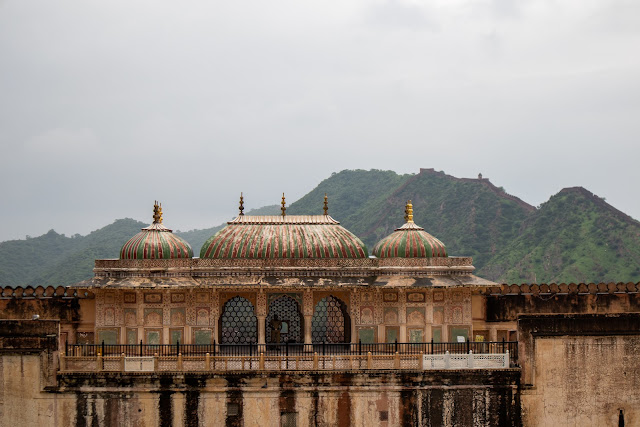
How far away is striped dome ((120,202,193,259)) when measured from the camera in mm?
29719

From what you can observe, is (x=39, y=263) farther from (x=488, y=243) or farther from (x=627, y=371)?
(x=627, y=371)

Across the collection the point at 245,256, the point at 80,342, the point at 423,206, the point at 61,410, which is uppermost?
the point at 423,206

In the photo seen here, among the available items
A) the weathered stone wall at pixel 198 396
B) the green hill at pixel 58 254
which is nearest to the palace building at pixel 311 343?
the weathered stone wall at pixel 198 396

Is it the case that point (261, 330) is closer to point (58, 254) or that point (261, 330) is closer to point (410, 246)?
point (410, 246)

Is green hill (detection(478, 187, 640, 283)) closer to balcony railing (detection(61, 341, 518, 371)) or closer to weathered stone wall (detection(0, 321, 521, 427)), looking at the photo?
balcony railing (detection(61, 341, 518, 371))

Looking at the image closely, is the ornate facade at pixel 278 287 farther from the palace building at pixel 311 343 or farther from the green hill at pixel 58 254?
the green hill at pixel 58 254

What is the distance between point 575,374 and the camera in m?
26.8

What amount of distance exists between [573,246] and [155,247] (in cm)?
4013

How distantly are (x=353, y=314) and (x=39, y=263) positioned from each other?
3231 inches

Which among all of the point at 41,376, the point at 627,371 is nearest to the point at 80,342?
the point at 41,376

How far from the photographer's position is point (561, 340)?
1056 inches

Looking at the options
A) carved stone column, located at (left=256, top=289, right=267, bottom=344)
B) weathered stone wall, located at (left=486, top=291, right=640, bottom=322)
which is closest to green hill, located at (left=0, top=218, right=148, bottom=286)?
carved stone column, located at (left=256, top=289, right=267, bottom=344)

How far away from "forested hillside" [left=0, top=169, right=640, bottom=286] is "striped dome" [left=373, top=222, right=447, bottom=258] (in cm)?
3126

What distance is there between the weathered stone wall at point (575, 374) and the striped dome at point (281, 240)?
701cm
